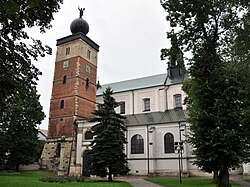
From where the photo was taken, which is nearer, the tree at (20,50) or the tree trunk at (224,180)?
the tree at (20,50)

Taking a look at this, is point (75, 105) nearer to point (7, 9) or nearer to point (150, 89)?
point (150, 89)

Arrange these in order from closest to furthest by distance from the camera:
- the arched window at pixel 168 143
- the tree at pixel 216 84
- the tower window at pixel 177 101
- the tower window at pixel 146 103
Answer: the tree at pixel 216 84, the arched window at pixel 168 143, the tower window at pixel 177 101, the tower window at pixel 146 103

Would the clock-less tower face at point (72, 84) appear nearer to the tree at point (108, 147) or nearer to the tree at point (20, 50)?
the tree at point (108, 147)

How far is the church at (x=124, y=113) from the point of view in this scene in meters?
28.6

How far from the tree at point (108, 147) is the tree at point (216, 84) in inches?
348

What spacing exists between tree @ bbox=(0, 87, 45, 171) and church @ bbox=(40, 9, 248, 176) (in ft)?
7.90

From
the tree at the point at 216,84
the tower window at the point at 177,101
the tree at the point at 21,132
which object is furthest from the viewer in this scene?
the tower window at the point at 177,101

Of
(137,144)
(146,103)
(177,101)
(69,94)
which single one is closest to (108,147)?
(137,144)

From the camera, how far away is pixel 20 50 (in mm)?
10062

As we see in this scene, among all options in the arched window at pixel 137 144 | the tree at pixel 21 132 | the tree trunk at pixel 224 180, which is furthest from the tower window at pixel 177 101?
the tree trunk at pixel 224 180

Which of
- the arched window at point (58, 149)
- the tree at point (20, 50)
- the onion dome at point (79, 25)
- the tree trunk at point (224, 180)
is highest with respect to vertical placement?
the onion dome at point (79, 25)

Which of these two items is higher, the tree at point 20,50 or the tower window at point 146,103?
the tower window at point 146,103

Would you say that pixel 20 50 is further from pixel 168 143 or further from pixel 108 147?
pixel 168 143

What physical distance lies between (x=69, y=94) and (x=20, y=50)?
26226 millimetres
